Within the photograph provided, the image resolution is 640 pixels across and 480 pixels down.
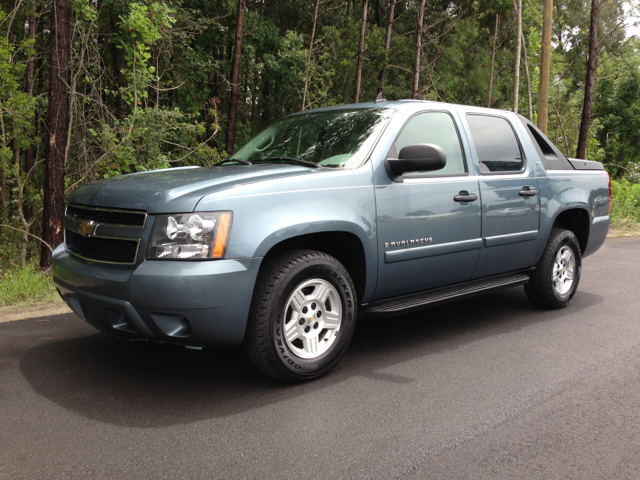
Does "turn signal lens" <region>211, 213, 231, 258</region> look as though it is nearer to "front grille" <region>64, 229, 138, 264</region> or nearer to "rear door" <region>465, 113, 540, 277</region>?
"front grille" <region>64, 229, 138, 264</region>

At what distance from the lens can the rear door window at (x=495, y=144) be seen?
5.12 meters

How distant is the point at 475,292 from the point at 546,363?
0.86m

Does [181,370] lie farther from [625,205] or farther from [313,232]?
[625,205]

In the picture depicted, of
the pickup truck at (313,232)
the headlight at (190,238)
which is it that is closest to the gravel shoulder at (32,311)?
the pickup truck at (313,232)

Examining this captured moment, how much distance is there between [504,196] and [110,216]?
127 inches

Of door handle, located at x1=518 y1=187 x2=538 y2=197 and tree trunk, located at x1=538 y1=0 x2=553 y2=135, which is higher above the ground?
tree trunk, located at x1=538 y1=0 x2=553 y2=135

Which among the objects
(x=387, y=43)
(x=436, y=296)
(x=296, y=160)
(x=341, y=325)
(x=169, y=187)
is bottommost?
(x=341, y=325)

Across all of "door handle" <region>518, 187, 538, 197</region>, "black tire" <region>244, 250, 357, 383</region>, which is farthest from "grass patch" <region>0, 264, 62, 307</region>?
"door handle" <region>518, 187, 538, 197</region>

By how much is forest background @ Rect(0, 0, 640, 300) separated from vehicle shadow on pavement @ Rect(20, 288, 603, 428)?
128 inches

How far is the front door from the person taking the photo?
13.9ft

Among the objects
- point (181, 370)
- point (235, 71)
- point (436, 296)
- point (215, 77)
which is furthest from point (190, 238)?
point (215, 77)

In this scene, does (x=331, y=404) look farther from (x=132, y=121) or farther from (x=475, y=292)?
(x=132, y=121)

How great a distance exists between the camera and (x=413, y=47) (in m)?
26.0

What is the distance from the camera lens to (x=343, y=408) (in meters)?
3.50
